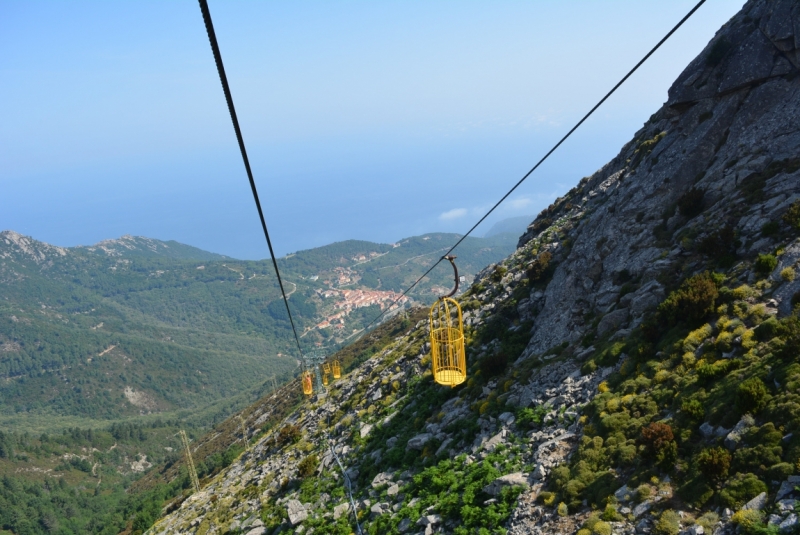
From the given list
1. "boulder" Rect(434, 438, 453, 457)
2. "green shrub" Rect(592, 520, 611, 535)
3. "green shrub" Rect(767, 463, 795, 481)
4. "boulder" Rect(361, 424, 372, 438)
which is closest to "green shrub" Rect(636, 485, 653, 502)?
"green shrub" Rect(592, 520, 611, 535)

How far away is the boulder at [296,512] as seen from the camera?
2489cm

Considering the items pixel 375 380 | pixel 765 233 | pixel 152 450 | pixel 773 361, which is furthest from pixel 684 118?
pixel 152 450

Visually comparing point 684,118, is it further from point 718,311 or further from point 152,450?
point 152,450

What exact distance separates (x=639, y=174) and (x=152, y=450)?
18901cm

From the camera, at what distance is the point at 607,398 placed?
1758 cm

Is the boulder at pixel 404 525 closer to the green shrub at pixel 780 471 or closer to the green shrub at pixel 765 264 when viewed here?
the green shrub at pixel 780 471

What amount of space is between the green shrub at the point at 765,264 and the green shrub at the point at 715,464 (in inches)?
327

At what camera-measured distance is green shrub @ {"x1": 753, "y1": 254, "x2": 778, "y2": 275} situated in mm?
17375

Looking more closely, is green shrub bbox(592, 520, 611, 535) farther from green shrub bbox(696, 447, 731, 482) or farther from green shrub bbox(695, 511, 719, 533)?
green shrub bbox(696, 447, 731, 482)

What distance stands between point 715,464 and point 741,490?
0.84m

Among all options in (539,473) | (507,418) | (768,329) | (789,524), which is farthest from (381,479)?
(789,524)

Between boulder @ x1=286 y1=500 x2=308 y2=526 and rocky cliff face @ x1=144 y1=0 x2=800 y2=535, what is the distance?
111 millimetres

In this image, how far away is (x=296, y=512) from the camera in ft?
84.1

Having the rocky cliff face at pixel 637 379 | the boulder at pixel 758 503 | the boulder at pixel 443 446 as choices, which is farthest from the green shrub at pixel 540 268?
the boulder at pixel 758 503
